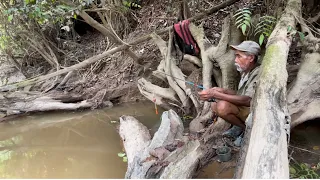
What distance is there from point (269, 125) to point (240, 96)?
1.00 metres

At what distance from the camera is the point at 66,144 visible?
4.71m

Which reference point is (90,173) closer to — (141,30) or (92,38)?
(141,30)

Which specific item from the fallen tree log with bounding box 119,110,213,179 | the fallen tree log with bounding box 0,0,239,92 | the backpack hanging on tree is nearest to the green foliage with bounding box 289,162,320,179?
the fallen tree log with bounding box 119,110,213,179

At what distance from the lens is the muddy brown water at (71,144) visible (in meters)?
3.77

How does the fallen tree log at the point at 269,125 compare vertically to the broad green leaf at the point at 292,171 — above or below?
above

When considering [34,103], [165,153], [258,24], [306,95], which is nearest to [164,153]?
[165,153]

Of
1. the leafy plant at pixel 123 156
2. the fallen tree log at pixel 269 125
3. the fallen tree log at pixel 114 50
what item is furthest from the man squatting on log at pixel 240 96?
the fallen tree log at pixel 114 50

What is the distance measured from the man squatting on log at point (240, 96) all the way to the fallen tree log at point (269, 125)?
0.28 metres

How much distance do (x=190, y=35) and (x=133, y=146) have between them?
2.14m

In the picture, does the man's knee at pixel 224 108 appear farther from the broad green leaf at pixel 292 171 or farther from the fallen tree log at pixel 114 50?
the fallen tree log at pixel 114 50

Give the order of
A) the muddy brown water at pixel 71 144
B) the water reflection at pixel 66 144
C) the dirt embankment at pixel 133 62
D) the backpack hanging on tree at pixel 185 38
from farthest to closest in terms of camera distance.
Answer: the dirt embankment at pixel 133 62, the backpack hanging on tree at pixel 185 38, the water reflection at pixel 66 144, the muddy brown water at pixel 71 144

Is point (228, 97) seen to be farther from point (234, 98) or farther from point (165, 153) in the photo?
point (165, 153)

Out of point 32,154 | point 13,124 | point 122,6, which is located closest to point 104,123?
point 32,154

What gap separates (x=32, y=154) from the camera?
4496 mm
